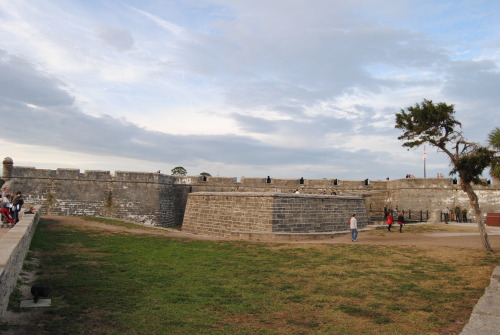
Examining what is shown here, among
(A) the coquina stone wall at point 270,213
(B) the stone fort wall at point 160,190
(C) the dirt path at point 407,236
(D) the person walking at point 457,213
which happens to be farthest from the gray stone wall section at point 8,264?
(D) the person walking at point 457,213

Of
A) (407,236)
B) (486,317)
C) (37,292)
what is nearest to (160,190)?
(407,236)

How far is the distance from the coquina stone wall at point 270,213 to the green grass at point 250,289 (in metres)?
4.73

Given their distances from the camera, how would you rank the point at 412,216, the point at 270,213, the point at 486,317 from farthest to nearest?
the point at 412,216, the point at 270,213, the point at 486,317

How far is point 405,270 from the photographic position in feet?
29.2

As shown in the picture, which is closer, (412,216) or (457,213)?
(457,213)

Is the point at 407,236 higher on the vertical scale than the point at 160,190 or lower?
lower

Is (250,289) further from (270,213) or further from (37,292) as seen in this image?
(270,213)

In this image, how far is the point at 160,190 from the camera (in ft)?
80.6

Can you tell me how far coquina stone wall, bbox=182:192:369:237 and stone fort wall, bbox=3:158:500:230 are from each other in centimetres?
294

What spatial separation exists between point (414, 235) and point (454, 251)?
16.9 feet

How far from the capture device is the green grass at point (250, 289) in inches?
202

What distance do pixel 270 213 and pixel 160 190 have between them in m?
10.9

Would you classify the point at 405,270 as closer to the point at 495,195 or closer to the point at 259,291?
the point at 259,291

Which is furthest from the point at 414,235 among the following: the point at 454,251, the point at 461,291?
the point at 461,291
